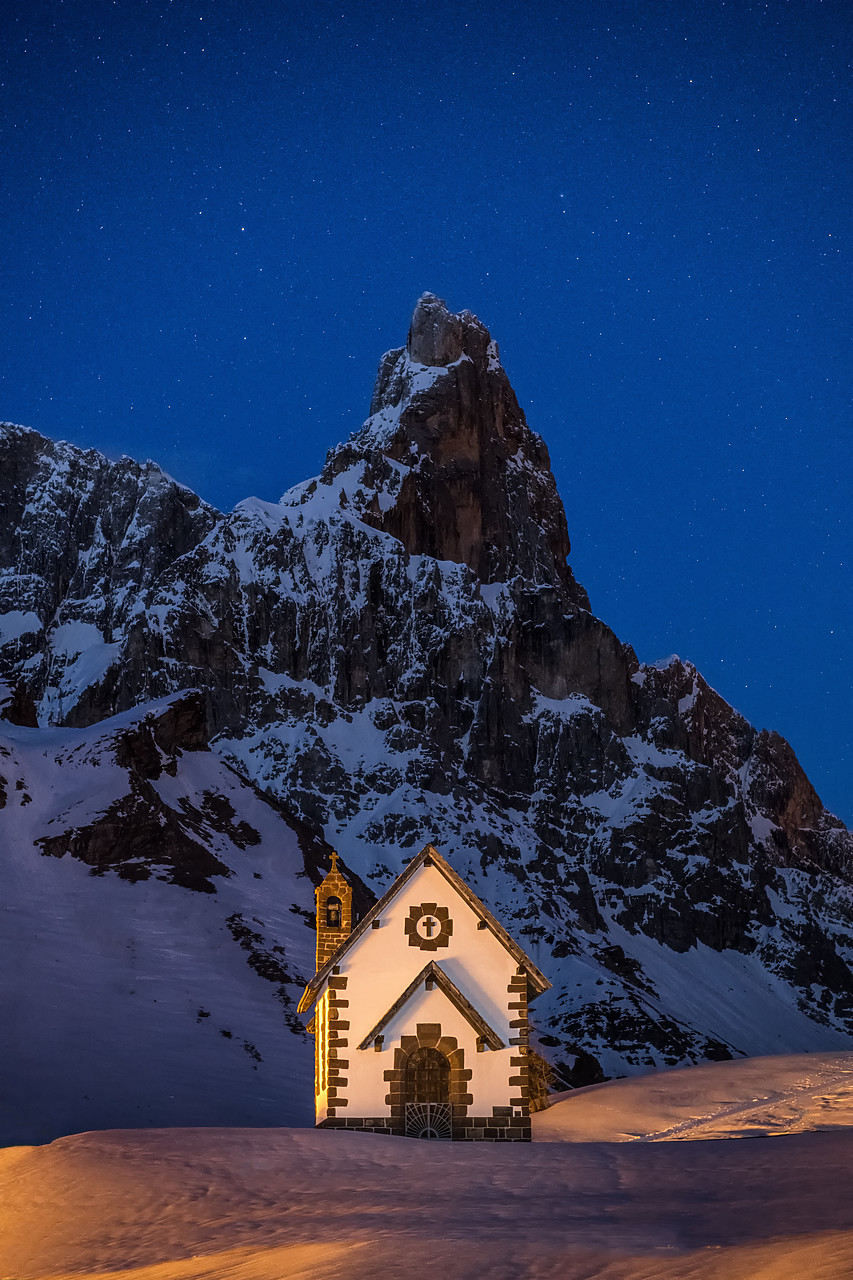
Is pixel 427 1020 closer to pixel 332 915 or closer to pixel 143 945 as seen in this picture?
pixel 332 915

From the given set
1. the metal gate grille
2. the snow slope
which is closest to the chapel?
the metal gate grille

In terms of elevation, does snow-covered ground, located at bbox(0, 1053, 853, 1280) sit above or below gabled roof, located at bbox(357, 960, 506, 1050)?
below

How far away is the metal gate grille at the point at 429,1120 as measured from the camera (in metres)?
26.6

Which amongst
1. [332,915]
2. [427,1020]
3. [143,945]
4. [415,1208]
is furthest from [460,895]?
[143,945]

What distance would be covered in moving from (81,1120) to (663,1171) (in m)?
33.0

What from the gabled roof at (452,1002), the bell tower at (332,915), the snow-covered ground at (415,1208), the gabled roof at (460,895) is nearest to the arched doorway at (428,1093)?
the gabled roof at (452,1002)

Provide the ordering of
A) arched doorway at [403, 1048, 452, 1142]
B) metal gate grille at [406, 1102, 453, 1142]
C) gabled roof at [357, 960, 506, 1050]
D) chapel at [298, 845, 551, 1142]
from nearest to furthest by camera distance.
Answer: metal gate grille at [406, 1102, 453, 1142] < arched doorway at [403, 1048, 452, 1142] < chapel at [298, 845, 551, 1142] < gabled roof at [357, 960, 506, 1050]

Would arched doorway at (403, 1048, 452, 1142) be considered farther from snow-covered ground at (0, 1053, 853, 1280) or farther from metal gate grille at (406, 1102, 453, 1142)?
snow-covered ground at (0, 1053, 853, 1280)

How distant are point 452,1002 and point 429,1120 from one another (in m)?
2.33

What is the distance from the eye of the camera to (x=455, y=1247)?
43.8ft

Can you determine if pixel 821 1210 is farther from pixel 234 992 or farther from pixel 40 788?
pixel 40 788

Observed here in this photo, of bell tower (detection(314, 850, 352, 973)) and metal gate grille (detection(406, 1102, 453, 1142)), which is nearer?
metal gate grille (detection(406, 1102, 453, 1142))

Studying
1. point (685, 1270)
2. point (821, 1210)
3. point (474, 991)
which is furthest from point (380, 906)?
point (685, 1270)

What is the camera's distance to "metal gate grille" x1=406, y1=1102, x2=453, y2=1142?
87.4ft
